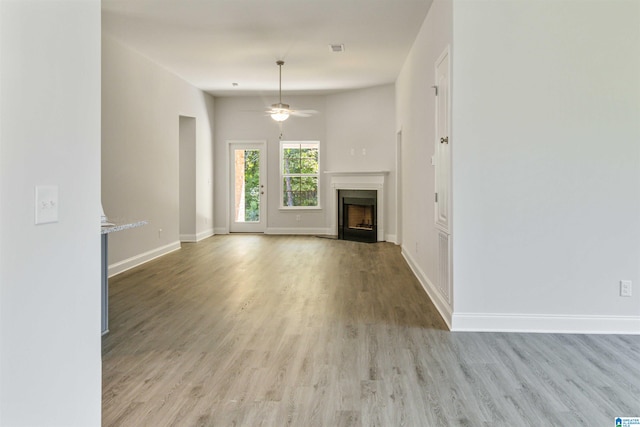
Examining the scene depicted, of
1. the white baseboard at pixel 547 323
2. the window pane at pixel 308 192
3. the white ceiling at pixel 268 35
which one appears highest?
the white ceiling at pixel 268 35

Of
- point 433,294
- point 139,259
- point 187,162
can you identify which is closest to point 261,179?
point 187,162

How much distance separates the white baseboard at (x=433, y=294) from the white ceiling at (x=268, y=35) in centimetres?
284

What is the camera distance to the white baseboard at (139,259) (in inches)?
228

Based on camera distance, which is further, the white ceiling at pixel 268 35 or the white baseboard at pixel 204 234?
the white baseboard at pixel 204 234

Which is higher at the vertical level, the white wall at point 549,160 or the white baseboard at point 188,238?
the white wall at point 549,160

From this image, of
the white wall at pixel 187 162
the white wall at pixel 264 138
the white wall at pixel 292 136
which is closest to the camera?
the white wall at pixel 187 162

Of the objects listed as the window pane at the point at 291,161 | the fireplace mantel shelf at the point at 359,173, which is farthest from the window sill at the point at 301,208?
the fireplace mantel shelf at the point at 359,173

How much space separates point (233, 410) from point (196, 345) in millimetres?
1050

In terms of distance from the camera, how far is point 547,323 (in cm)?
358

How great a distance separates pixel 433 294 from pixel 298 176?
6.13 meters

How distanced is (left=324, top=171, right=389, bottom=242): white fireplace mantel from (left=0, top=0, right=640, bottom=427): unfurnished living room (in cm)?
185
